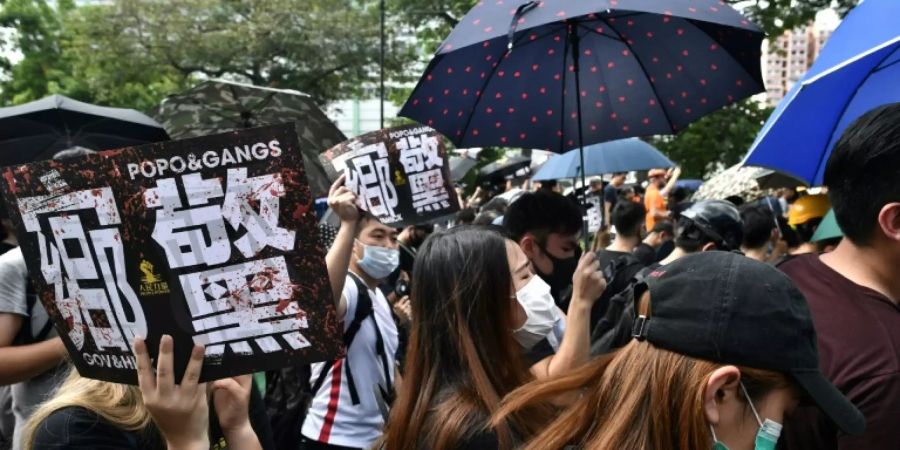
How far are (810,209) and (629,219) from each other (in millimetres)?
1575

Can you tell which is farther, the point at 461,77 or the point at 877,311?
the point at 461,77

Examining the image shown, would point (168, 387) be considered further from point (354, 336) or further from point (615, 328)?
point (615, 328)

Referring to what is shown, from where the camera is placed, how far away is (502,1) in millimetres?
3486

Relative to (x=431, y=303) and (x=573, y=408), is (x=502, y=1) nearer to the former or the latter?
(x=431, y=303)

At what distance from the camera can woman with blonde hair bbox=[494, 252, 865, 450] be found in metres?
1.50

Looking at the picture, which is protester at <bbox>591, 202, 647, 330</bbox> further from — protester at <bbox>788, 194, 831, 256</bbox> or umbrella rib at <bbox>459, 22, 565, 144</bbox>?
protester at <bbox>788, 194, 831, 256</bbox>

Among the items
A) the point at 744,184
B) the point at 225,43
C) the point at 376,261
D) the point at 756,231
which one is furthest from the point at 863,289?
the point at 225,43

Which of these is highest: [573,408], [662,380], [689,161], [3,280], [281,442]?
[662,380]

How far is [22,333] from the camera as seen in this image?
3.16m

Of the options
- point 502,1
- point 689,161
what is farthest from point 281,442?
point 689,161

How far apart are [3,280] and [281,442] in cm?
155

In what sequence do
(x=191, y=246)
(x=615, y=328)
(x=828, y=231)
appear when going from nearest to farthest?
(x=191, y=246)
(x=615, y=328)
(x=828, y=231)

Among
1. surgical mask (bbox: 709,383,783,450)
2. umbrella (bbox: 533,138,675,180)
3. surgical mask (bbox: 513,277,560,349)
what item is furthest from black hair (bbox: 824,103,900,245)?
umbrella (bbox: 533,138,675,180)

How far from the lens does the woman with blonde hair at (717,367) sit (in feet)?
4.94
